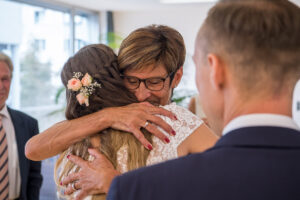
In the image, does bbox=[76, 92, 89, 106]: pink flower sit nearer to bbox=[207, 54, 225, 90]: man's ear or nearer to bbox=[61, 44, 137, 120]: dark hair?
bbox=[61, 44, 137, 120]: dark hair

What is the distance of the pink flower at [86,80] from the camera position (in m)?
1.31

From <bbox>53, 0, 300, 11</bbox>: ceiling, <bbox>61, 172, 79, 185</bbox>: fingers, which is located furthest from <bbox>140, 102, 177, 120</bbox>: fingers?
<bbox>53, 0, 300, 11</bbox>: ceiling

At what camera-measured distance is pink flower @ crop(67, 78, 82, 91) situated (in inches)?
52.4

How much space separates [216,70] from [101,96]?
68 cm

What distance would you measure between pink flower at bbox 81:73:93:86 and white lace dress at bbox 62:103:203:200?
26cm

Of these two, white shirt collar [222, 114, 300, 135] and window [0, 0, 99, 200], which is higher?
white shirt collar [222, 114, 300, 135]

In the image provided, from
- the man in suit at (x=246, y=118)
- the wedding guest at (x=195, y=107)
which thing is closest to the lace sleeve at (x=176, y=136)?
the man in suit at (x=246, y=118)

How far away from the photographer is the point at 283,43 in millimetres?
753

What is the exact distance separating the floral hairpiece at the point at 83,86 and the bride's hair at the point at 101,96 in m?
0.02

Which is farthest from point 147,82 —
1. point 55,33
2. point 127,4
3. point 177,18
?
point 177,18

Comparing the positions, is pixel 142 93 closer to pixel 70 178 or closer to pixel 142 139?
pixel 142 139

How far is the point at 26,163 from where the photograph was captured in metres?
2.96

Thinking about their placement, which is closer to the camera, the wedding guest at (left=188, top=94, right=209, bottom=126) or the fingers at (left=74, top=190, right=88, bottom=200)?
the fingers at (left=74, top=190, right=88, bottom=200)

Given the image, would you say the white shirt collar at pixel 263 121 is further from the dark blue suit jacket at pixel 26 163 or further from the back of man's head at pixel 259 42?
the dark blue suit jacket at pixel 26 163
